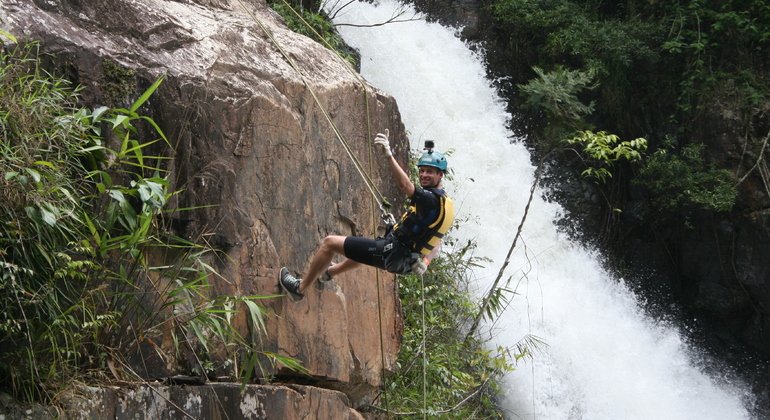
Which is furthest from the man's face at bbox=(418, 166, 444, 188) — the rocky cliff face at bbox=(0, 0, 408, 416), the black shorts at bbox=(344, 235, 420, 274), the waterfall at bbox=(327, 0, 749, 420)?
the waterfall at bbox=(327, 0, 749, 420)

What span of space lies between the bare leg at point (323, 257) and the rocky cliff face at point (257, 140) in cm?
23

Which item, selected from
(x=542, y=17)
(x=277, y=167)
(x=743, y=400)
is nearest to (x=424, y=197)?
(x=277, y=167)

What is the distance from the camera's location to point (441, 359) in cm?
723

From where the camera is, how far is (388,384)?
256 inches

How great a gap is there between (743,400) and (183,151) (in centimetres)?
960

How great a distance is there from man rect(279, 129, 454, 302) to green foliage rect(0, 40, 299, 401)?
2.43 feet

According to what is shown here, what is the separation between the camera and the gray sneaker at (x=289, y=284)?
504 cm

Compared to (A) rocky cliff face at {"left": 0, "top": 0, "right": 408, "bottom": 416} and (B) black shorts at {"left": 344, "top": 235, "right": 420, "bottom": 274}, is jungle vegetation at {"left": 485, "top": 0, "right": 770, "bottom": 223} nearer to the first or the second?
(A) rocky cliff face at {"left": 0, "top": 0, "right": 408, "bottom": 416}

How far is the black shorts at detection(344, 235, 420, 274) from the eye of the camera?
4891 millimetres

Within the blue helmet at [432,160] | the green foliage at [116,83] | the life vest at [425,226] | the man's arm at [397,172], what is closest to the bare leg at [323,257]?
the life vest at [425,226]

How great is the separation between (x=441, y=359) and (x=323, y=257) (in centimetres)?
275

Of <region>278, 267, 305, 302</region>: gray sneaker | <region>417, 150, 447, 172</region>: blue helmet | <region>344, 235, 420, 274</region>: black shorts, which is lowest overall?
<region>278, 267, 305, 302</region>: gray sneaker

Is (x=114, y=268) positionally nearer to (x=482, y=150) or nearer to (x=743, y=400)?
(x=482, y=150)

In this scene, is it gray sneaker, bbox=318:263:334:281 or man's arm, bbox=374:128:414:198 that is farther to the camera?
gray sneaker, bbox=318:263:334:281
